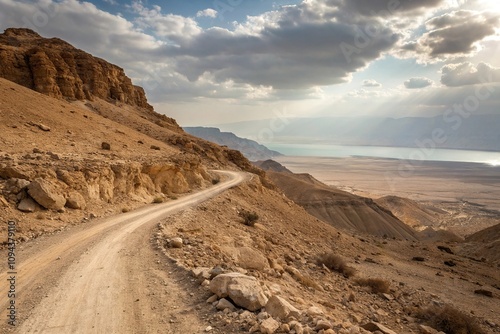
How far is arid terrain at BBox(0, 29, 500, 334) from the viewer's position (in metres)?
7.30

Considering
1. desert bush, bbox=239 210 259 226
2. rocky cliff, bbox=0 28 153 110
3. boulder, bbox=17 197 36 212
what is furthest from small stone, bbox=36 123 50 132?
rocky cliff, bbox=0 28 153 110

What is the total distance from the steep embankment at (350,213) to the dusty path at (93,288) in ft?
203

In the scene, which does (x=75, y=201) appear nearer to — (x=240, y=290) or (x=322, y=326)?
(x=240, y=290)

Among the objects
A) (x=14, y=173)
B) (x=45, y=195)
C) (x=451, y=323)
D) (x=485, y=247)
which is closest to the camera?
(x=451, y=323)

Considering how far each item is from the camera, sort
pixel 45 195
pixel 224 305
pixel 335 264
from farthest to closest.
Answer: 1. pixel 335 264
2. pixel 45 195
3. pixel 224 305

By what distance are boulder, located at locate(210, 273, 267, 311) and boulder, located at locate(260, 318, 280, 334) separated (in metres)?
0.69

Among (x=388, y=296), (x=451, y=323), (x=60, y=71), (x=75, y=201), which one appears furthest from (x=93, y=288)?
(x=60, y=71)

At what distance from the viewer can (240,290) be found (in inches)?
293

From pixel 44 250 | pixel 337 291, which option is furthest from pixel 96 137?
pixel 337 291

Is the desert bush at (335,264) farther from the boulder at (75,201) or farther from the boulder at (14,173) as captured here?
the boulder at (14,173)

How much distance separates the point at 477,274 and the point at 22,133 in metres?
45.9

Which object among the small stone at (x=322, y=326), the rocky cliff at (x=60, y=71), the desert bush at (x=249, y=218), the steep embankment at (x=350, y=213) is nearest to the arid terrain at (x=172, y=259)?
the small stone at (x=322, y=326)

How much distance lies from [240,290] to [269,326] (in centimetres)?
125

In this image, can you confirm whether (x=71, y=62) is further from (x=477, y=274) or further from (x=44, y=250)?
(x=477, y=274)
